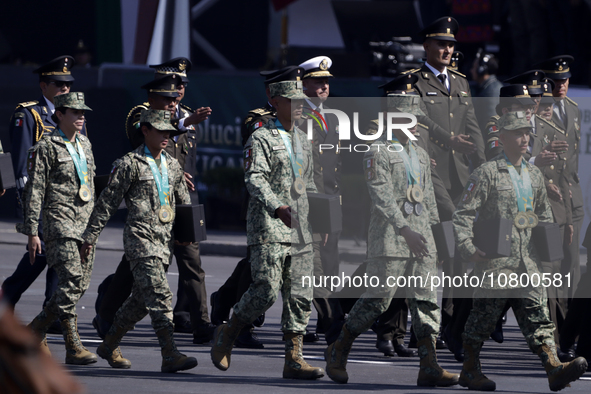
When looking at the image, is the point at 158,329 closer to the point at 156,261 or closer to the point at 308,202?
the point at 156,261

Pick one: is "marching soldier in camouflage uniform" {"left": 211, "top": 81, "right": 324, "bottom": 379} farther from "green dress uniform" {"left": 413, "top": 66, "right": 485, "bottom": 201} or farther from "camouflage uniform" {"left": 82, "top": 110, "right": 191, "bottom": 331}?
"green dress uniform" {"left": 413, "top": 66, "right": 485, "bottom": 201}

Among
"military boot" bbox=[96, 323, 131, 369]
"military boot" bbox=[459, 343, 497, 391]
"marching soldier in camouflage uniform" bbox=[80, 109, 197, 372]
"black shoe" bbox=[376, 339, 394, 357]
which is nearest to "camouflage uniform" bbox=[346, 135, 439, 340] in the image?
"military boot" bbox=[459, 343, 497, 391]

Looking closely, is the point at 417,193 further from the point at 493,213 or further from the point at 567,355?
the point at 567,355

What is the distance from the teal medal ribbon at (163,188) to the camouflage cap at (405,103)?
1.52 metres

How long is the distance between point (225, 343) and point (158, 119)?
1.48 metres

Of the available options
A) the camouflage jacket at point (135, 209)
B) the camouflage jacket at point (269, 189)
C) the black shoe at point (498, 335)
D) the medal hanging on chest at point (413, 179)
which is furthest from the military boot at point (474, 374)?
the black shoe at point (498, 335)

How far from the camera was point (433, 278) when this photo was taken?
6.09 metres

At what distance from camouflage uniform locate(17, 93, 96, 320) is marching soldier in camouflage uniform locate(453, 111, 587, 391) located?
2.44 m

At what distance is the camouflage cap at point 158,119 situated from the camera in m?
6.36

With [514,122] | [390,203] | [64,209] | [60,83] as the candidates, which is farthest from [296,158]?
[60,83]

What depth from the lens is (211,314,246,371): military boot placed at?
6152 mm

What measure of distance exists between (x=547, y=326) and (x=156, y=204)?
2.46 metres

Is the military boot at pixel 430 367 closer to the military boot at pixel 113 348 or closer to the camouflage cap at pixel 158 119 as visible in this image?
the military boot at pixel 113 348

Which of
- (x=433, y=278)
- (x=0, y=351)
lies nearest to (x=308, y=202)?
(x=433, y=278)
